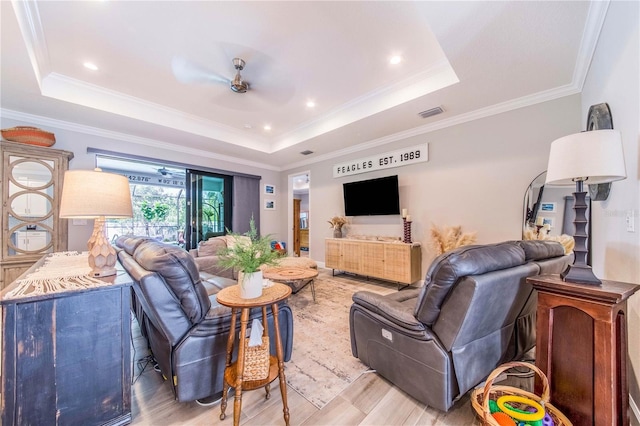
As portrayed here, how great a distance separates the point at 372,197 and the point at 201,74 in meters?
3.24

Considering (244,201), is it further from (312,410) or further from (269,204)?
(312,410)

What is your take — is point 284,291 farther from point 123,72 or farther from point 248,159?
point 248,159

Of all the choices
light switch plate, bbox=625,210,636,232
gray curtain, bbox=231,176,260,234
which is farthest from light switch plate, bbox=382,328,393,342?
gray curtain, bbox=231,176,260,234

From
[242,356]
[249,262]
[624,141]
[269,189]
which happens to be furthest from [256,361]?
[269,189]

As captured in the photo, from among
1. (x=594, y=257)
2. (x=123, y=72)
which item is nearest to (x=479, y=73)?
(x=594, y=257)

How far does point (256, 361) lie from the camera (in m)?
1.43

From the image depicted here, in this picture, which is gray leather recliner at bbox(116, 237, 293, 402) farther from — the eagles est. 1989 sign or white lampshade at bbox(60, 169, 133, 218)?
the eagles est. 1989 sign

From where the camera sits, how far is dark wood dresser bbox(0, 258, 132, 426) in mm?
1133

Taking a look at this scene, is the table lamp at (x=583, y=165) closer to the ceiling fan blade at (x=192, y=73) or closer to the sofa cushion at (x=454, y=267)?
the sofa cushion at (x=454, y=267)

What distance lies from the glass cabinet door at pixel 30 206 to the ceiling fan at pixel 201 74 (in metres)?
2.26

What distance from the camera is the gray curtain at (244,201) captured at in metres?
5.66

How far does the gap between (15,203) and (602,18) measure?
614 cm

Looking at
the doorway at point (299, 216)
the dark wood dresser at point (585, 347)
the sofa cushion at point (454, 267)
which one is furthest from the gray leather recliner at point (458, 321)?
the doorway at point (299, 216)

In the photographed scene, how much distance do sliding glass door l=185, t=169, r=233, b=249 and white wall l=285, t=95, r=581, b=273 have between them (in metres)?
3.43
